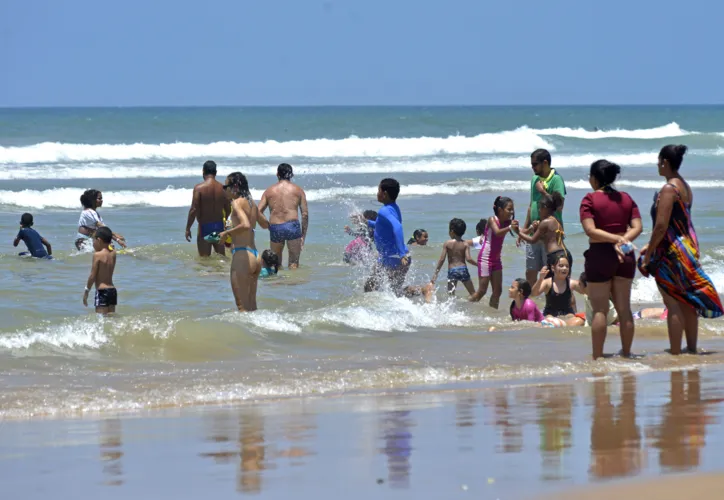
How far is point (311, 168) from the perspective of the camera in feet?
124

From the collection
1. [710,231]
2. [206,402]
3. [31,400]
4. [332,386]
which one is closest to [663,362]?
[332,386]

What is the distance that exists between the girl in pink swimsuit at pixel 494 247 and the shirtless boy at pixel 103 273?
12.1 feet

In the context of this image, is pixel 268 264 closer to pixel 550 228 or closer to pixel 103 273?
pixel 103 273

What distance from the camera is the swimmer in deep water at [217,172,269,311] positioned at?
28.5 ft

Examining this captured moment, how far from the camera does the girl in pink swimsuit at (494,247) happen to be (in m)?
10.2

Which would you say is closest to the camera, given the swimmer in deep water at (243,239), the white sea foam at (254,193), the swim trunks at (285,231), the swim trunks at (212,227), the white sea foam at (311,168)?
the swimmer in deep water at (243,239)

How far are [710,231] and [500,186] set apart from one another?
38.9 ft

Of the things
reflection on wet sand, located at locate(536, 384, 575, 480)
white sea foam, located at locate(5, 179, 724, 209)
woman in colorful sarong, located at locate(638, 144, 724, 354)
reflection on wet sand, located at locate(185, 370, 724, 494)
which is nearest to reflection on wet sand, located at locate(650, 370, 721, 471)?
reflection on wet sand, located at locate(185, 370, 724, 494)

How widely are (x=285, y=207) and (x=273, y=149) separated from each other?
35.3 m

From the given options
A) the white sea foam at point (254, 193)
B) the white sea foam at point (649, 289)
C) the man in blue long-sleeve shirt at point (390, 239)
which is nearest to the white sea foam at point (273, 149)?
the white sea foam at point (254, 193)

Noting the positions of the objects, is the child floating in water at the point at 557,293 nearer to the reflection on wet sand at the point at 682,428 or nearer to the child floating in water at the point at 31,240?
the reflection on wet sand at the point at 682,428

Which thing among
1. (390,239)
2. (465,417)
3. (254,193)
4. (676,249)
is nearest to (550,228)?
(390,239)

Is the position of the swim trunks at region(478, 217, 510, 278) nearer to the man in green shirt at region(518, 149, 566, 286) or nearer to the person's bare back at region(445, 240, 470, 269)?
the person's bare back at region(445, 240, 470, 269)

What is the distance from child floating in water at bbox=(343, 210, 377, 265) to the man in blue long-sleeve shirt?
2202mm
